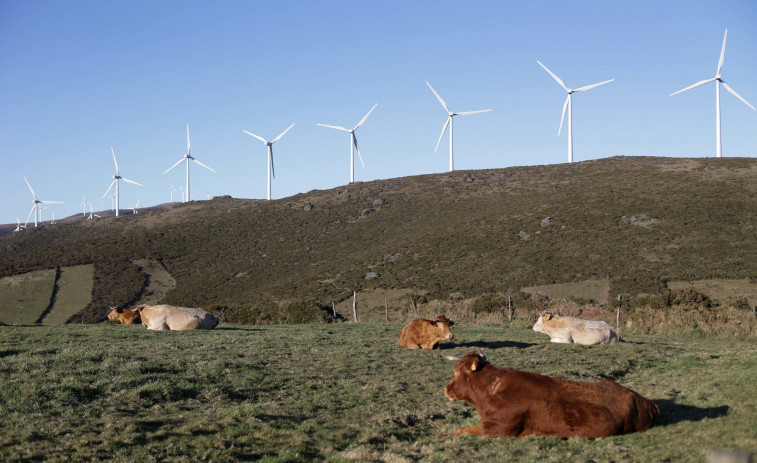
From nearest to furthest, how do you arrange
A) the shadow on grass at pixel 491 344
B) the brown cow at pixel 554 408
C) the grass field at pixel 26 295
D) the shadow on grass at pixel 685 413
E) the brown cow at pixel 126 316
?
the brown cow at pixel 554 408 → the shadow on grass at pixel 685 413 → the shadow on grass at pixel 491 344 → the brown cow at pixel 126 316 → the grass field at pixel 26 295

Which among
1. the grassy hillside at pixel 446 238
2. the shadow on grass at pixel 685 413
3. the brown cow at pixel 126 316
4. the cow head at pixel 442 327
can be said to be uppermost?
the grassy hillside at pixel 446 238

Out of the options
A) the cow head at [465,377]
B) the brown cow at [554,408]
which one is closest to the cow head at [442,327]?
the cow head at [465,377]

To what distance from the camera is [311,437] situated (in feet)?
24.2

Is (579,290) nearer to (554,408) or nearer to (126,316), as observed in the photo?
(126,316)

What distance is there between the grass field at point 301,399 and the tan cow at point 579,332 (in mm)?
598

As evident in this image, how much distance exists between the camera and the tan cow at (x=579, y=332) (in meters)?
16.0

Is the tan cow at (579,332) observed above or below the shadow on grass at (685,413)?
above

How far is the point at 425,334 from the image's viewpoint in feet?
48.9

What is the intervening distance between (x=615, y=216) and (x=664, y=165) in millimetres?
24965

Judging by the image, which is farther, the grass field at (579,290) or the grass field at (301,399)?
the grass field at (579,290)

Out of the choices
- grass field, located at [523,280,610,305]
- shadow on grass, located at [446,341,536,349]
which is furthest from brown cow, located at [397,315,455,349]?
grass field, located at [523,280,610,305]

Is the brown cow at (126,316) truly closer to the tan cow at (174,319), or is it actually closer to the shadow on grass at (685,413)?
the tan cow at (174,319)

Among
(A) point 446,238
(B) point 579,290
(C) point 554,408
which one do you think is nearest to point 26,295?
(A) point 446,238


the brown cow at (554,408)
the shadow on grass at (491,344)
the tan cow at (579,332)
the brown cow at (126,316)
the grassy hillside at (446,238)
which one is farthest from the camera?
the grassy hillside at (446,238)
